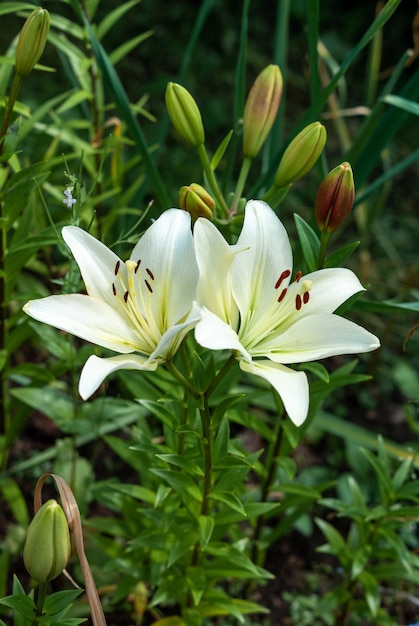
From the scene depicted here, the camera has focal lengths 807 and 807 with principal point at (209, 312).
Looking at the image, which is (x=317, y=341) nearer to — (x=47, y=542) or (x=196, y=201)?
(x=196, y=201)

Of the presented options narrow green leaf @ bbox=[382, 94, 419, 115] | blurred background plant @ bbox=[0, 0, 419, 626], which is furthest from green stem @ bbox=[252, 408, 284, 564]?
narrow green leaf @ bbox=[382, 94, 419, 115]

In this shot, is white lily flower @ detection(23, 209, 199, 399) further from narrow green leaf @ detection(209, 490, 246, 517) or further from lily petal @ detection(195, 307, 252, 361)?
narrow green leaf @ detection(209, 490, 246, 517)

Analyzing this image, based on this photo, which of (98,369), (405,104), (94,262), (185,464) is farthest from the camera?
(405,104)

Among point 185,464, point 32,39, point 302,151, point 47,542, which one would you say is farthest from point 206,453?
point 32,39

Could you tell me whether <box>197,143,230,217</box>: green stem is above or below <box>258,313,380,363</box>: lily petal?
above

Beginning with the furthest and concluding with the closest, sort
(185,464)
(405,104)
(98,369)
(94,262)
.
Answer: (405,104) < (185,464) < (94,262) < (98,369)

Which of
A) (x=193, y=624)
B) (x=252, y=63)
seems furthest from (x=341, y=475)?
(x=252, y=63)

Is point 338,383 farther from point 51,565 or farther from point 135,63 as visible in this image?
point 135,63
